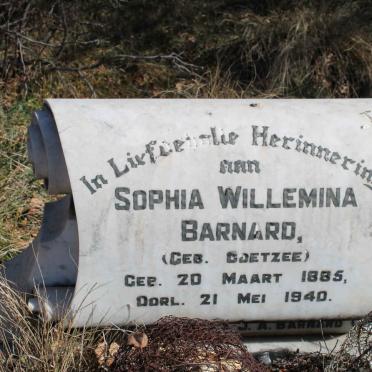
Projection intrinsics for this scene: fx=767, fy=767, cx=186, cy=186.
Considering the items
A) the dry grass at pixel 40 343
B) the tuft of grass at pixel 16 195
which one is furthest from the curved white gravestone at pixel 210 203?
the tuft of grass at pixel 16 195

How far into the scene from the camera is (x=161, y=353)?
2990mm

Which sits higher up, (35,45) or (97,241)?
(35,45)

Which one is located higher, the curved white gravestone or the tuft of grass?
the curved white gravestone

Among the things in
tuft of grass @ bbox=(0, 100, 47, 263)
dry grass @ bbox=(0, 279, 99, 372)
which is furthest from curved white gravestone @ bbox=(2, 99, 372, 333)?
tuft of grass @ bbox=(0, 100, 47, 263)

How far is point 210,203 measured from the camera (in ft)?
10.8

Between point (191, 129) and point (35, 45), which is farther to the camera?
point (35, 45)

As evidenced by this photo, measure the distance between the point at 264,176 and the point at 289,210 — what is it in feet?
0.63

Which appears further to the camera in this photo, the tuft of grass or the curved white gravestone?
the tuft of grass

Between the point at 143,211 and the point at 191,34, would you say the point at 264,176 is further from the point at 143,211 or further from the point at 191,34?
the point at 191,34

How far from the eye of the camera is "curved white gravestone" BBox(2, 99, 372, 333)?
3.26 meters

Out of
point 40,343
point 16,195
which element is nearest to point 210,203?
Answer: point 40,343

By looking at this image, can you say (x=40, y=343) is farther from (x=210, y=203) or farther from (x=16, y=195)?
(x=16, y=195)

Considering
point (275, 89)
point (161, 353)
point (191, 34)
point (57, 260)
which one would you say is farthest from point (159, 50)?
point (161, 353)

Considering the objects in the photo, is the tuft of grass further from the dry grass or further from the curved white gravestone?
the curved white gravestone
